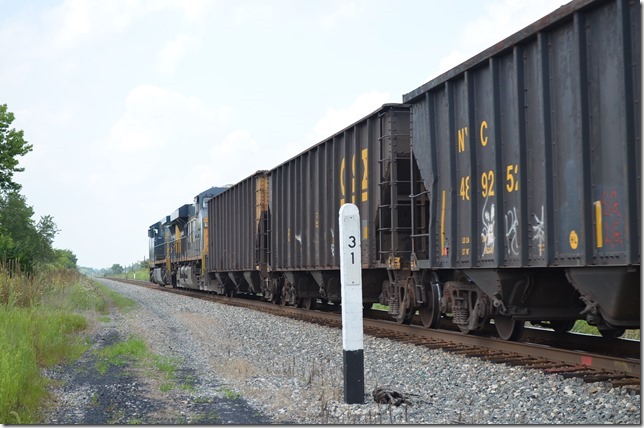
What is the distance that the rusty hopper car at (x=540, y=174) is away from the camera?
22.5ft

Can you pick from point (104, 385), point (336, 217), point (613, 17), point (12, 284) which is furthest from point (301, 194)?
point (613, 17)

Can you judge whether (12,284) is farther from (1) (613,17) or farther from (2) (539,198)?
(1) (613,17)

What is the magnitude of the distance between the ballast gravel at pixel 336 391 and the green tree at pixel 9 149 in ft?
88.6

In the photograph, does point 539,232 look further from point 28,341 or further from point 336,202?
point 336,202

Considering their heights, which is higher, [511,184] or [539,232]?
[511,184]

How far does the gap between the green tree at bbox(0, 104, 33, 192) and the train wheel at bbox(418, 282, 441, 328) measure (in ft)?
94.2

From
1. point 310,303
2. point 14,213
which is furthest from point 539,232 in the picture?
point 14,213

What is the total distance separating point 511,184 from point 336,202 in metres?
6.65

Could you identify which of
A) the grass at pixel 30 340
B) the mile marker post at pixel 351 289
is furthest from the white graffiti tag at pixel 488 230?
the grass at pixel 30 340

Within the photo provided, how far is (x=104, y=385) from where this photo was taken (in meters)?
8.01

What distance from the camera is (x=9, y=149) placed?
119ft

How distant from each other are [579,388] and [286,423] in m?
2.98

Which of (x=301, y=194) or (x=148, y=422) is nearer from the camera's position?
(x=148, y=422)

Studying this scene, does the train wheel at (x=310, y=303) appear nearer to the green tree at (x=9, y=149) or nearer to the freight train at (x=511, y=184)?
the freight train at (x=511, y=184)
